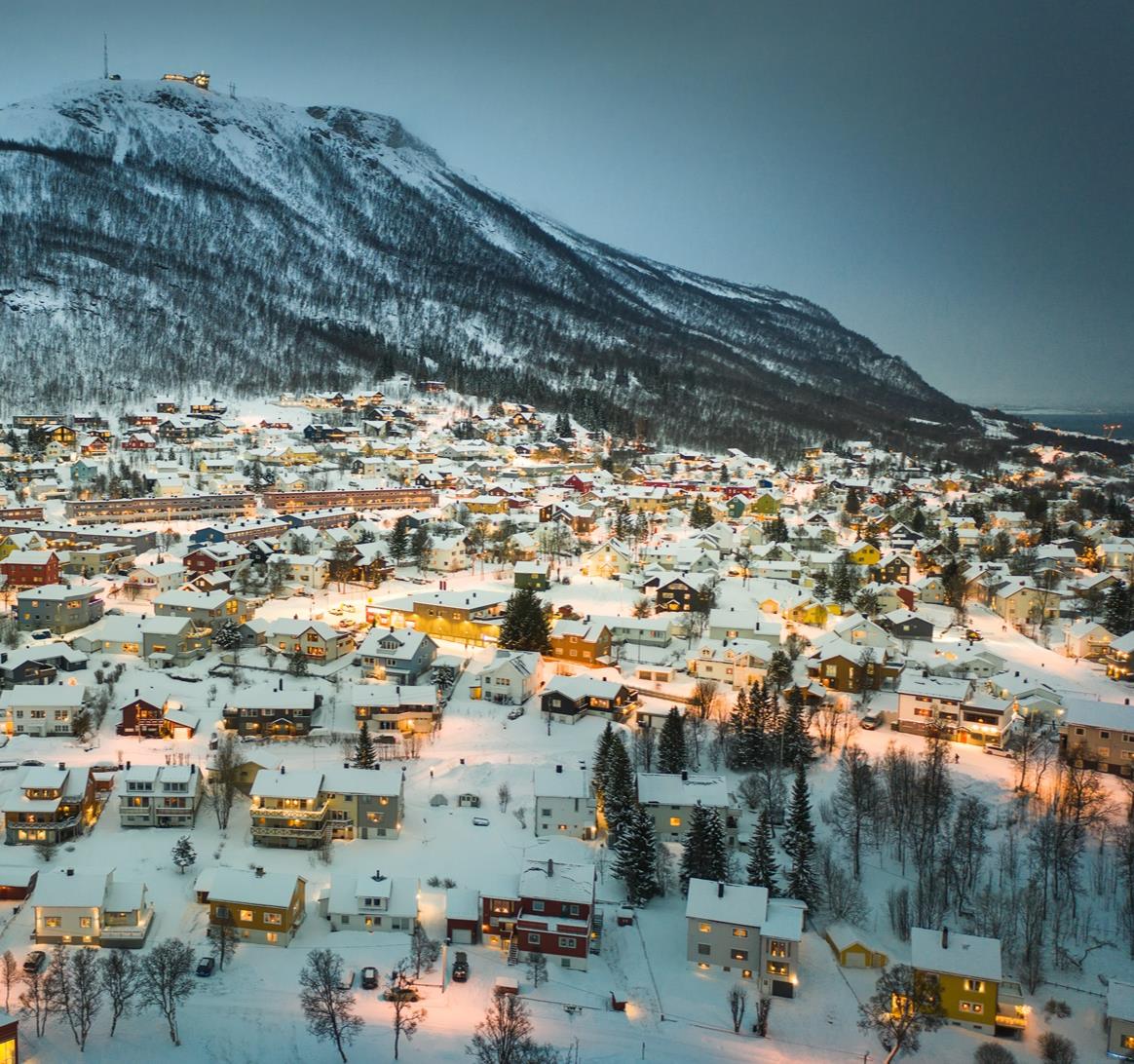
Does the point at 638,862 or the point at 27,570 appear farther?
the point at 27,570

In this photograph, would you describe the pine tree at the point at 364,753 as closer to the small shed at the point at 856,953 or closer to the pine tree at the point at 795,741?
the pine tree at the point at 795,741

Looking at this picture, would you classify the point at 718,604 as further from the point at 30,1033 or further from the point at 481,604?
the point at 30,1033

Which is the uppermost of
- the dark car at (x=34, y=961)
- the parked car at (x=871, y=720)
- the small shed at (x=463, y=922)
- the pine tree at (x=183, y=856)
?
the parked car at (x=871, y=720)

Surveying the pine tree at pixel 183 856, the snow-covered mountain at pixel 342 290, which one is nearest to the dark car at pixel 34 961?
the pine tree at pixel 183 856

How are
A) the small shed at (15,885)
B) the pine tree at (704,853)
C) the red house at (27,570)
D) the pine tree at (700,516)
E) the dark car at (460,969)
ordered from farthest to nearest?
the pine tree at (700,516), the red house at (27,570), the pine tree at (704,853), the small shed at (15,885), the dark car at (460,969)

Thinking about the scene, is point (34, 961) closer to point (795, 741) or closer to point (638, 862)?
point (638, 862)

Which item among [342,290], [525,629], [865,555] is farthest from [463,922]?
[342,290]

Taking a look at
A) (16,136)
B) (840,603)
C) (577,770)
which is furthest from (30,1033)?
(16,136)
